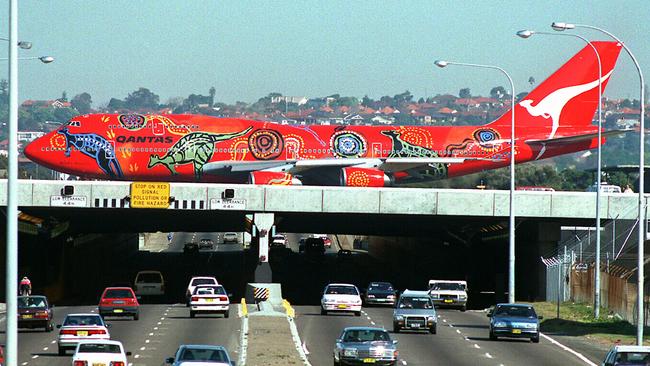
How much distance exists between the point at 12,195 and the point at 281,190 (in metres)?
47.3

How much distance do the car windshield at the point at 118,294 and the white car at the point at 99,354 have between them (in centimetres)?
2526

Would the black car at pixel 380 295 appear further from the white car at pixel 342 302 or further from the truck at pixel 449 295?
the white car at pixel 342 302

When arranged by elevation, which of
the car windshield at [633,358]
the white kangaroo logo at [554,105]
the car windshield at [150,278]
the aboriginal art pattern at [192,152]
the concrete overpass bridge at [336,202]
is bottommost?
the car windshield at [150,278]

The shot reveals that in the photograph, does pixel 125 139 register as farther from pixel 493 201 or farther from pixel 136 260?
pixel 136 260

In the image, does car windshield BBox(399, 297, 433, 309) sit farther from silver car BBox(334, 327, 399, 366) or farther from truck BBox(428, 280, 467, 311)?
truck BBox(428, 280, 467, 311)

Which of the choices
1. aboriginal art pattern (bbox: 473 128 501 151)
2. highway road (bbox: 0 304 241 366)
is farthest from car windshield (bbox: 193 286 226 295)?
aboriginal art pattern (bbox: 473 128 501 151)

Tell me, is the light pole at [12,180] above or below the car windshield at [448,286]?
above

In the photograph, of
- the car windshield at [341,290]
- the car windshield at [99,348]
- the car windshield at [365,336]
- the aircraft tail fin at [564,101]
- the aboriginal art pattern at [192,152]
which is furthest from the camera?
the aircraft tail fin at [564,101]

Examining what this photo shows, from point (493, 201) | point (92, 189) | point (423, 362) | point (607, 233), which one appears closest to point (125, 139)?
point (92, 189)

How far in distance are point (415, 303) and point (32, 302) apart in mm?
15975

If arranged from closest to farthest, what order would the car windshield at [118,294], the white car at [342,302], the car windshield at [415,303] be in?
the car windshield at [415,303] < the car windshield at [118,294] < the white car at [342,302]

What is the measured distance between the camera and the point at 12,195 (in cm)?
2711

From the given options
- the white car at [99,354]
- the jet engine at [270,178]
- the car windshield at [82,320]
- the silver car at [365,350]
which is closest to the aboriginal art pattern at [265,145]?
the jet engine at [270,178]

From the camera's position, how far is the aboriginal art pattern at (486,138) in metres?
89.4
